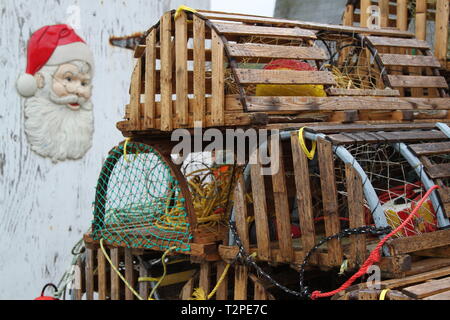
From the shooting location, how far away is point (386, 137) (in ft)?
11.2

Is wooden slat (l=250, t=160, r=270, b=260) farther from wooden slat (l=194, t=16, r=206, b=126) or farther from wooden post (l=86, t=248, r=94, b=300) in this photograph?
wooden post (l=86, t=248, r=94, b=300)

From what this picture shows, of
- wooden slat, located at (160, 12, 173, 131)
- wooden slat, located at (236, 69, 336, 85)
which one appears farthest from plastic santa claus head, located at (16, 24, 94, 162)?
wooden slat, located at (236, 69, 336, 85)

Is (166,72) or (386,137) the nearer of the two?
(386,137)

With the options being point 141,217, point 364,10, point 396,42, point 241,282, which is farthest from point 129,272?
point 364,10

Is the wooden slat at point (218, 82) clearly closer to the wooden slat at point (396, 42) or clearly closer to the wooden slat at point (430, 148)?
the wooden slat at point (430, 148)

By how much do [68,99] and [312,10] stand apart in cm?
448

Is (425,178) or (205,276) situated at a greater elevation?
(425,178)

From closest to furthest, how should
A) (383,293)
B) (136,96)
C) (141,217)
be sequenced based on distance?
(383,293)
(136,96)
(141,217)

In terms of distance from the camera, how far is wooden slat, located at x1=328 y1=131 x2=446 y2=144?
3.26m

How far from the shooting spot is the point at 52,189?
21.1 ft

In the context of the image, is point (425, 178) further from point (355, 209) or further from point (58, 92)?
point (58, 92)

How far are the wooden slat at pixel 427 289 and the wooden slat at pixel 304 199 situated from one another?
24.0 inches

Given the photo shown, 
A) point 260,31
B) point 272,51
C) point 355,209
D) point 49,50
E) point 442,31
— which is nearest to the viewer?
point 355,209

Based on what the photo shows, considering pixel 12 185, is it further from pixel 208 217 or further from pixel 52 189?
pixel 208 217
